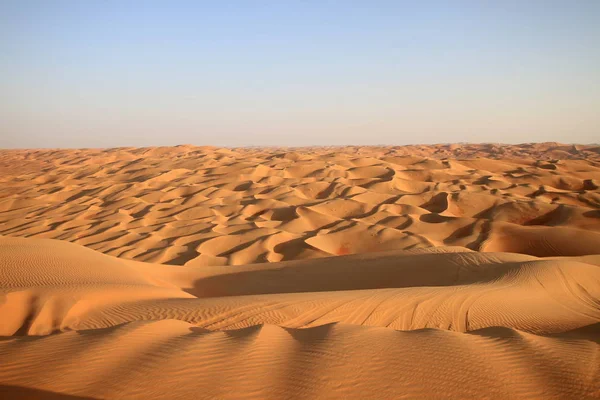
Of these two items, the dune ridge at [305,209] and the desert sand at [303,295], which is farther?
the dune ridge at [305,209]

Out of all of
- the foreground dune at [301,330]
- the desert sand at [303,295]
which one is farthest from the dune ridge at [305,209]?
the foreground dune at [301,330]

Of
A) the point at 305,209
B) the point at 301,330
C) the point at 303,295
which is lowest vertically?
the point at 305,209

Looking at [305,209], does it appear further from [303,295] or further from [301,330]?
[301,330]

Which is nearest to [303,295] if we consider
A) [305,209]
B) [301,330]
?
[301,330]

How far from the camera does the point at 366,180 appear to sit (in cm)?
1831

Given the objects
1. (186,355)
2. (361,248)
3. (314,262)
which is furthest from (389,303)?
(361,248)

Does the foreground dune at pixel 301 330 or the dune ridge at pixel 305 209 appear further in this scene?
the dune ridge at pixel 305 209

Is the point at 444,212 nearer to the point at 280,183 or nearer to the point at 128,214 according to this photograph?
the point at 280,183

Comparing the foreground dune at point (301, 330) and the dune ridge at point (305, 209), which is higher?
the foreground dune at point (301, 330)

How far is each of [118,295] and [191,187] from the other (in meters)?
12.8

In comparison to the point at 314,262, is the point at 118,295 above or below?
above

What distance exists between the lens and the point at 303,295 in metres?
5.62

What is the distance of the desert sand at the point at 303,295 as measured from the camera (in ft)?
9.19

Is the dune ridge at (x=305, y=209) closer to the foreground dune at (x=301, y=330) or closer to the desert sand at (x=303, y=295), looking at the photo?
the desert sand at (x=303, y=295)
